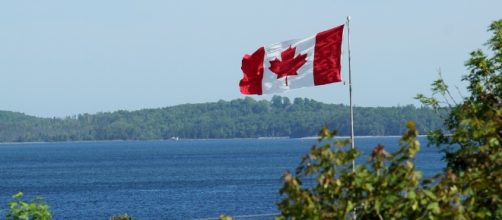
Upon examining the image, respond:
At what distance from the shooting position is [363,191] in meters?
9.03

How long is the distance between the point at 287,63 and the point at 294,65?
0.13 meters

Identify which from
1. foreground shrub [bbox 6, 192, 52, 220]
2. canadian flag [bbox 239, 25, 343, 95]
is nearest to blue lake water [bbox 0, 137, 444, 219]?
canadian flag [bbox 239, 25, 343, 95]

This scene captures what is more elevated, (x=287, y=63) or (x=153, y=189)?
(x=287, y=63)

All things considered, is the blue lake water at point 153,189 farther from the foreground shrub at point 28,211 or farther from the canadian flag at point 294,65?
the foreground shrub at point 28,211

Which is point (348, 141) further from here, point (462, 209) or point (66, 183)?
point (66, 183)

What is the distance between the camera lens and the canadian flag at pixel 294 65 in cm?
1925

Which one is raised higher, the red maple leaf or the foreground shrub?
the red maple leaf

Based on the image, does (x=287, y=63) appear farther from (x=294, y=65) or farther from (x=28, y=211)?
(x=28, y=211)

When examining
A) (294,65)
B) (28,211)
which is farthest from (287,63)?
(28,211)

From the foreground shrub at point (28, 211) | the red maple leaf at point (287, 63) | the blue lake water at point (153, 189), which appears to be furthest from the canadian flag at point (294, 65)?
the blue lake water at point (153, 189)

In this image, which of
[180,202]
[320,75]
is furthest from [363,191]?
[180,202]

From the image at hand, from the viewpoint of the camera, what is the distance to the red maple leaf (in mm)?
19359

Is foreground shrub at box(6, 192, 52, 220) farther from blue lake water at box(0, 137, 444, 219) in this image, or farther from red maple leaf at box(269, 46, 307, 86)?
blue lake water at box(0, 137, 444, 219)

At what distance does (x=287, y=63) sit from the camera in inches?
766
